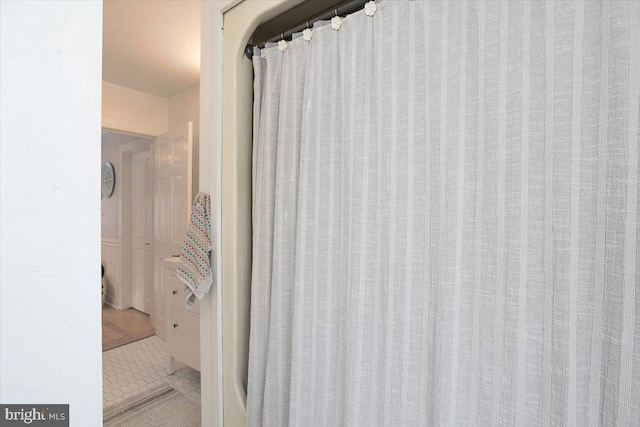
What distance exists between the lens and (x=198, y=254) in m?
1.44

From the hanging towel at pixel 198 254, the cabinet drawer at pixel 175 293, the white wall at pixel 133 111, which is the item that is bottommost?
the cabinet drawer at pixel 175 293

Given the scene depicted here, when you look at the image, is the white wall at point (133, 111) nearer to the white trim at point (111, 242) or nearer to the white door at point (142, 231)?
the white door at point (142, 231)

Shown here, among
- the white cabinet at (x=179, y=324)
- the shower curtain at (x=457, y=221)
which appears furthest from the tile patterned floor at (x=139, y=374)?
the shower curtain at (x=457, y=221)

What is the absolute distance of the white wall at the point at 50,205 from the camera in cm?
31

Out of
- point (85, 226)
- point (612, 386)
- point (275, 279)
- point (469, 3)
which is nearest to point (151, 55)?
point (275, 279)

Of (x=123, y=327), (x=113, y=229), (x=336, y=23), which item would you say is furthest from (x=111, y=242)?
(x=336, y=23)

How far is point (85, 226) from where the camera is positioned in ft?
1.17

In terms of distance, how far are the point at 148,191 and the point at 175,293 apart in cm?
191

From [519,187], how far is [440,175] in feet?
0.67

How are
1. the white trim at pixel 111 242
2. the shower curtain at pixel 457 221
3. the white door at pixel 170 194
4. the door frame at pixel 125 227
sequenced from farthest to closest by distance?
the white trim at pixel 111 242, the door frame at pixel 125 227, the white door at pixel 170 194, the shower curtain at pixel 457 221

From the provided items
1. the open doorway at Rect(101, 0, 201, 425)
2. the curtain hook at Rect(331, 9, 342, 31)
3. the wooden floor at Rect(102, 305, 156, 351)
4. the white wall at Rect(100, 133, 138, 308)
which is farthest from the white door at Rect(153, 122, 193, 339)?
the curtain hook at Rect(331, 9, 342, 31)

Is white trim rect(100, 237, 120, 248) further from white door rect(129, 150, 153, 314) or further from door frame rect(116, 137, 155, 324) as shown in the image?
white door rect(129, 150, 153, 314)

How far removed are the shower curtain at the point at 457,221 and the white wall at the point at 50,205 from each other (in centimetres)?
81

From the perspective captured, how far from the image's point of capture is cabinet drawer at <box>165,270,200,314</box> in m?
2.38
